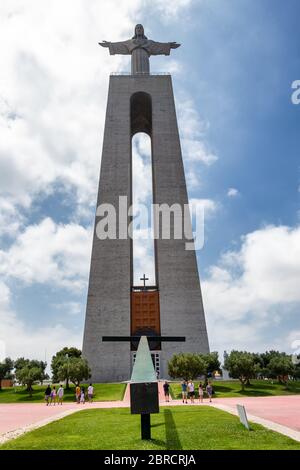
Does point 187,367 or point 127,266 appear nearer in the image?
point 187,367

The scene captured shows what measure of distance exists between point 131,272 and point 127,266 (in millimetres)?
1379

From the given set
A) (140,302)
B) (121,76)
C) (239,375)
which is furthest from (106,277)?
(121,76)

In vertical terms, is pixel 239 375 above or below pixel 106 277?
below

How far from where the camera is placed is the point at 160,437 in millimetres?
9891

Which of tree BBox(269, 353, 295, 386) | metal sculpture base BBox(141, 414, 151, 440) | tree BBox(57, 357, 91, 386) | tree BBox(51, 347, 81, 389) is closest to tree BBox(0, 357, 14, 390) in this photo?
tree BBox(51, 347, 81, 389)

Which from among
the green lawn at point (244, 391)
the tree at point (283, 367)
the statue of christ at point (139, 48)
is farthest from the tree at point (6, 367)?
the statue of christ at point (139, 48)

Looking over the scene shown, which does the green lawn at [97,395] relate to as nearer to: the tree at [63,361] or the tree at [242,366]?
the tree at [63,361]

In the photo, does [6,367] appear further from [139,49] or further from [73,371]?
[139,49]

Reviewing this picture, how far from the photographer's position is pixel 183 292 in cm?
4003

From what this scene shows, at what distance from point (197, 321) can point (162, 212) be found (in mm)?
12526

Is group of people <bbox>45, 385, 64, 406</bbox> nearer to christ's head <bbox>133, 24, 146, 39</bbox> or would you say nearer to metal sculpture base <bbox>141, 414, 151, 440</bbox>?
metal sculpture base <bbox>141, 414, 151, 440</bbox>

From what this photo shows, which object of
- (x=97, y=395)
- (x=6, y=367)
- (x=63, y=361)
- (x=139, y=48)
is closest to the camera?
(x=97, y=395)

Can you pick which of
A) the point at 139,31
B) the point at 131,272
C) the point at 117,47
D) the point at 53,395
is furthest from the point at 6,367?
the point at 139,31
